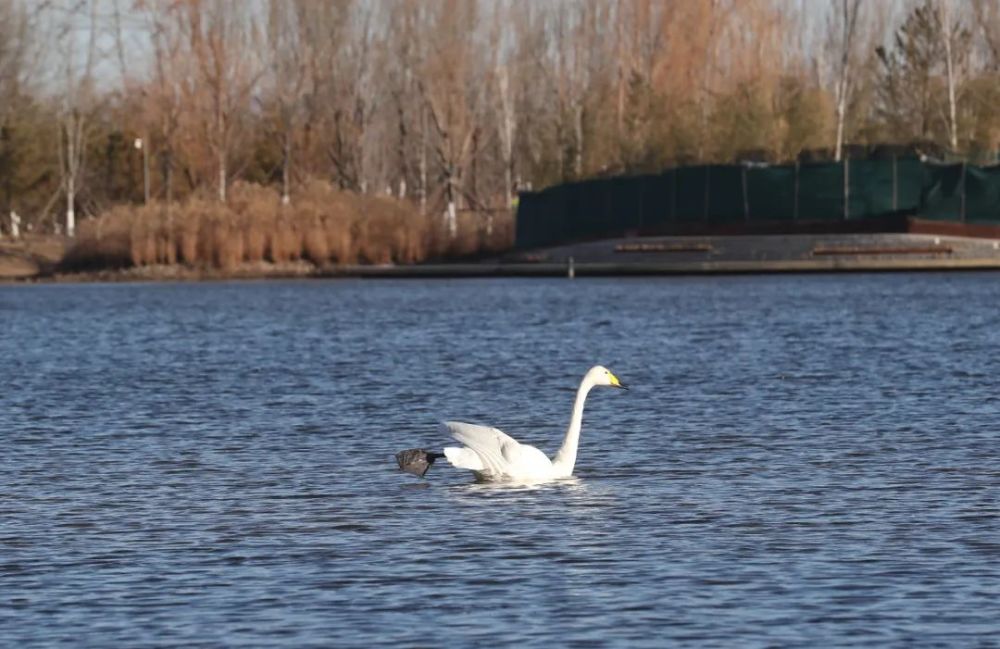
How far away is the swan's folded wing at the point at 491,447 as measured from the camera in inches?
731

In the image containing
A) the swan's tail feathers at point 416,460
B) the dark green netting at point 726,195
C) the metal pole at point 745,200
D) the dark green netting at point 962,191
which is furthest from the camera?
the dark green netting at point 726,195

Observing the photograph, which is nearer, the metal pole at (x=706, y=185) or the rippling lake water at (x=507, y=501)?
the rippling lake water at (x=507, y=501)

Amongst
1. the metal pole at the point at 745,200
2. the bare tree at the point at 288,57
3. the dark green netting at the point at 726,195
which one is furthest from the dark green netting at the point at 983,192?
the bare tree at the point at 288,57

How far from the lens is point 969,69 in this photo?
341 feet

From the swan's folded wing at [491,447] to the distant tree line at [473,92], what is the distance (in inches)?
2714

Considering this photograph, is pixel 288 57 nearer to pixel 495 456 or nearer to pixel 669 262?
pixel 669 262

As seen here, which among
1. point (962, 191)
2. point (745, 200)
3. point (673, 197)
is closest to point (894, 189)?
point (962, 191)

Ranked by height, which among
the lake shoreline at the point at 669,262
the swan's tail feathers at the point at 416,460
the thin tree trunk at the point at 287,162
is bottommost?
the swan's tail feathers at the point at 416,460

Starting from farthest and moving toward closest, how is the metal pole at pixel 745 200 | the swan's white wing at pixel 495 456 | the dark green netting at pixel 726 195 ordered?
the dark green netting at pixel 726 195 < the metal pole at pixel 745 200 < the swan's white wing at pixel 495 456

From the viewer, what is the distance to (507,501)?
18.2 meters

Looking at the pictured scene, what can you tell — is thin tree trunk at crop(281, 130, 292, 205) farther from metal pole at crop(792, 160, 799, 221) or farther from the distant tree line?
metal pole at crop(792, 160, 799, 221)

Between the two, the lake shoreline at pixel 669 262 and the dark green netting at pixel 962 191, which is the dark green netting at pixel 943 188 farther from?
the lake shoreline at pixel 669 262

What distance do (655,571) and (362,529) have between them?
126 inches

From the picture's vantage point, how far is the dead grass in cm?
8675
